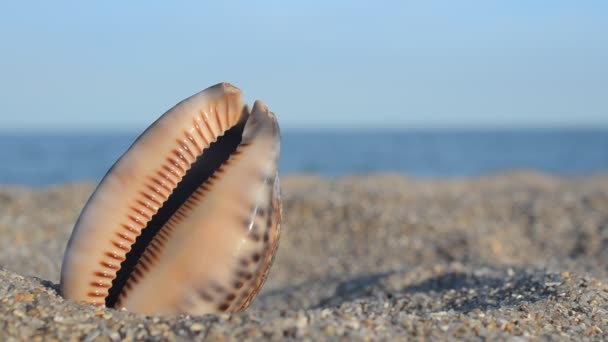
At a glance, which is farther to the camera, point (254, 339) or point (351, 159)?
point (351, 159)

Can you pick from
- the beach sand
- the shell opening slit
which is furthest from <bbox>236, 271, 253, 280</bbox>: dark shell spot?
the shell opening slit

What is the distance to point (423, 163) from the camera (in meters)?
36.8

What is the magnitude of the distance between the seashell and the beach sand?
13cm

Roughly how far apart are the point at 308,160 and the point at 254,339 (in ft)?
116

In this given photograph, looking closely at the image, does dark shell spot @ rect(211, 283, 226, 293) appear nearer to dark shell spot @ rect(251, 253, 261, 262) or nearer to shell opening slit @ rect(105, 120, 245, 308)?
dark shell spot @ rect(251, 253, 261, 262)

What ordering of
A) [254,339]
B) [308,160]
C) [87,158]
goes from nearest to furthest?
[254,339] < [87,158] < [308,160]

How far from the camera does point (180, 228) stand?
2.84 meters

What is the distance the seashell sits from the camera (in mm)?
Answer: 2807

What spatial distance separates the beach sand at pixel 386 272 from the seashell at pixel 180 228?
13cm

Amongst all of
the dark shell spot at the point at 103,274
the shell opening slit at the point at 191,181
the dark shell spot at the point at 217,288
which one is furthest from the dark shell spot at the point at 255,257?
the dark shell spot at the point at 103,274

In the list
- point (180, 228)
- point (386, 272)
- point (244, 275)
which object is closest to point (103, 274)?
point (180, 228)

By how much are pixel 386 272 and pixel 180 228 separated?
2938mm

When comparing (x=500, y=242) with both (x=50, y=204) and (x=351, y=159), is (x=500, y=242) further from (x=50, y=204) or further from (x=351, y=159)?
(x=351, y=159)

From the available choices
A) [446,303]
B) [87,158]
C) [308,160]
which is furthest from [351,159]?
[446,303]
